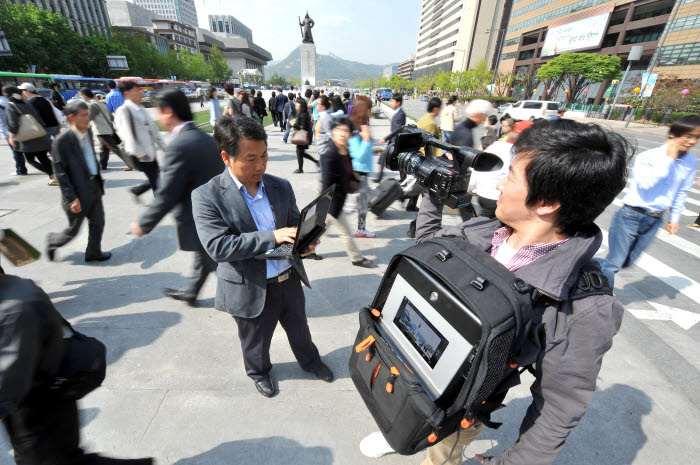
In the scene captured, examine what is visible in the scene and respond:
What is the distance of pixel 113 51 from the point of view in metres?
48.0

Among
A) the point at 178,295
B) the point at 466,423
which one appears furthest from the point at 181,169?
the point at 466,423

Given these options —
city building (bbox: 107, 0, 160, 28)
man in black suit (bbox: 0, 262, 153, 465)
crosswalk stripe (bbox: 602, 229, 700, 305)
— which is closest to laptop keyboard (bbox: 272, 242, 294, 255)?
man in black suit (bbox: 0, 262, 153, 465)

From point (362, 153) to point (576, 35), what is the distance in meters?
53.8

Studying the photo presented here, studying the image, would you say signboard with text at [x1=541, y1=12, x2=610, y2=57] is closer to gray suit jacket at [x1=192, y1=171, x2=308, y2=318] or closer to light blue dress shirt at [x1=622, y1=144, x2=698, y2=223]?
light blue dress shirt at [x1=622, y1=144, x2=698, y2=223]

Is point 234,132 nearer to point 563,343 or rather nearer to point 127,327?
point 563,343

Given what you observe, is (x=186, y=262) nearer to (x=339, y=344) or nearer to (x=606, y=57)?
(x=339, y=344)

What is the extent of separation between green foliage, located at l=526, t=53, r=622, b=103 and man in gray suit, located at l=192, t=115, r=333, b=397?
4587 cm

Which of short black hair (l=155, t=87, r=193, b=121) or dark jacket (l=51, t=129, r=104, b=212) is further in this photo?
dark jacket (l=51, t=129, r=104, b=212)

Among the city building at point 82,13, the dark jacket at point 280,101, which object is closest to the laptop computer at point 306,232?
the dark jacket at point 280,101

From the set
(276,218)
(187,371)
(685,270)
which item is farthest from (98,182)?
(685,270)

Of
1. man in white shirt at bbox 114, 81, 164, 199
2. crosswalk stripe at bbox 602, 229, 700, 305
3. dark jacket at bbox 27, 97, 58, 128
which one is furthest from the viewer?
dark jacket at bbox 27, 97, 58, 128

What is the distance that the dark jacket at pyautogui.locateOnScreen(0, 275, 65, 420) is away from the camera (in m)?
1.06

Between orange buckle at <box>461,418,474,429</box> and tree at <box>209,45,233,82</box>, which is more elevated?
tree at <box>209,45,233,82</box>

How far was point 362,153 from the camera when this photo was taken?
4.26m
